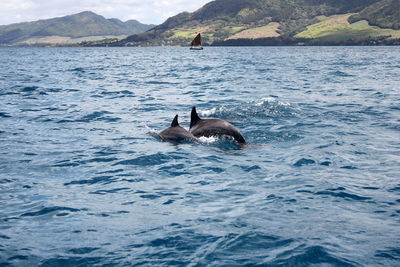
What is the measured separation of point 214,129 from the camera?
43.6 ft

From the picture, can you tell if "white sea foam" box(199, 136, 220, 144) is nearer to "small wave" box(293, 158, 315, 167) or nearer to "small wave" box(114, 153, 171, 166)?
"small wave" box(114, 153, 171, 166)

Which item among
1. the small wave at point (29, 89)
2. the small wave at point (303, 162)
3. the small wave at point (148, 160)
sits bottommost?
the small wave at point (303, 162)

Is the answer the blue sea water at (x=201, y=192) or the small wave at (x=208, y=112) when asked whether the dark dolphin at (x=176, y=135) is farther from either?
the small wave at (x=208, y=112)

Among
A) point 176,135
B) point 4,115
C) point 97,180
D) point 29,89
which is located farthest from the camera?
point 29,89

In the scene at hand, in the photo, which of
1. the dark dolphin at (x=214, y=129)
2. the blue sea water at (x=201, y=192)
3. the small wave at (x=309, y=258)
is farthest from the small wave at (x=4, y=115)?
the small wave at (x=309, y=258)

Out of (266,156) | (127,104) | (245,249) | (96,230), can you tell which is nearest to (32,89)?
(127,104)

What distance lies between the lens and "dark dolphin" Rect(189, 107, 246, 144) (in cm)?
1301

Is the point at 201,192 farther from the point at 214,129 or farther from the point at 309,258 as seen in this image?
the point at 214,129

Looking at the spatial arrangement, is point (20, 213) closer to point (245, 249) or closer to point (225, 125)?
point (245, 249)

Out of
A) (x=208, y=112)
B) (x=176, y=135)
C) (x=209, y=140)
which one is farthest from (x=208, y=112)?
(x=209, y=140)

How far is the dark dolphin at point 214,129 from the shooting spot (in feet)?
42.7

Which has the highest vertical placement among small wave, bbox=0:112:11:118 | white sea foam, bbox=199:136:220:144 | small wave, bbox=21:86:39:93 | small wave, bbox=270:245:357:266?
small wave, bbox=21:86:39:93

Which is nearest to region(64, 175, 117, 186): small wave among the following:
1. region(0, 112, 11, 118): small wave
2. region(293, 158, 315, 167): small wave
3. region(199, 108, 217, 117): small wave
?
region(293, 158, 315, 167): small wave

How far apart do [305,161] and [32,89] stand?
26154 mm
